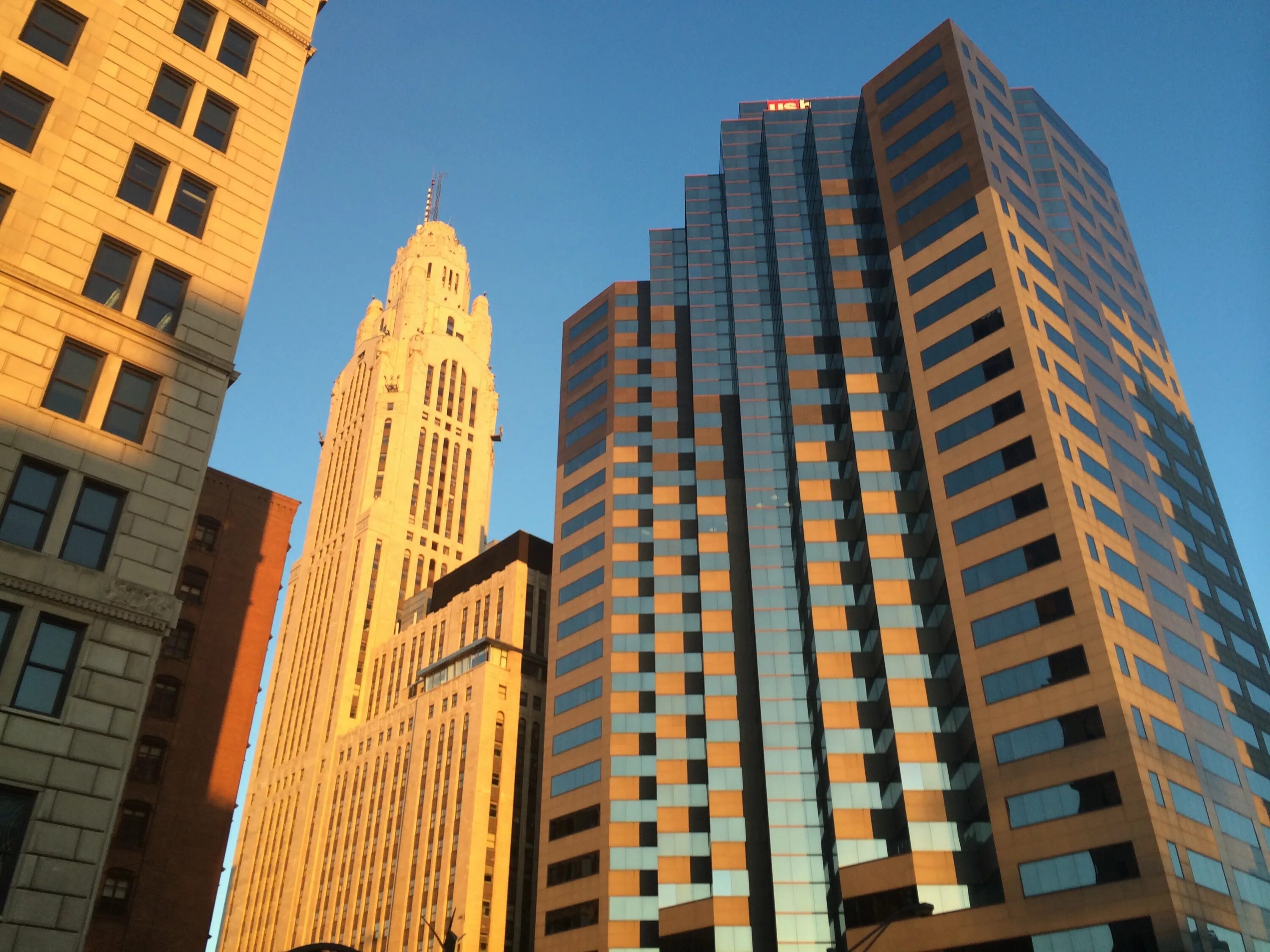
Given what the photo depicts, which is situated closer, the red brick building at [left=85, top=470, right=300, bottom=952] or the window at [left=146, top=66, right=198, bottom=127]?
the window at [left=146, top=66, right=198, bottom=127]

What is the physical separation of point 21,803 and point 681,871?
74.5 metres

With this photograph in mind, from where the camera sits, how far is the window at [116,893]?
5128 cm

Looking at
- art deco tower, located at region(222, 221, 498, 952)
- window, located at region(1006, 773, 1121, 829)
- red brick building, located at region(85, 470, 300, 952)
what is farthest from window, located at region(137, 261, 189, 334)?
art deco tower, located at region(222, 221, 498, 952)

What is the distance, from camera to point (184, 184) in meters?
36.4

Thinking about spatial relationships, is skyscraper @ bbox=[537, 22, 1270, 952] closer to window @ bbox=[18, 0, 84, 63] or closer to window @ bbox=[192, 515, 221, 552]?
window @ bbox=[192, 515, 221, 552]

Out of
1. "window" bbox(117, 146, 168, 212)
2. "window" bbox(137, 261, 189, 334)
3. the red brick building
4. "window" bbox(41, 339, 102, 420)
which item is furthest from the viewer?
the red brick building

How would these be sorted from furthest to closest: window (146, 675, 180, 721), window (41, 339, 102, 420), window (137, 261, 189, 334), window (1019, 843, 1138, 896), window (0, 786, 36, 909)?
window (1019, 843, 1138, 896) < window (146, 675, 180, 721) < window (137, 261, 189, 334) < window (41, 339, 102, 420) < window (0, 786, 36, 909)

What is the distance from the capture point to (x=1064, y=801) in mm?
69750

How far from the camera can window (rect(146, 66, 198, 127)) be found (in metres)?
36.7

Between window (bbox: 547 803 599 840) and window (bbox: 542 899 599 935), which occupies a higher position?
window (bbox: 547 803 599 840)

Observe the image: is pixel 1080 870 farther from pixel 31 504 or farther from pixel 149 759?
pixel 31 504

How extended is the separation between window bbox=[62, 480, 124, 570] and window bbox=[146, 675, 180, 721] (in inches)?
1180

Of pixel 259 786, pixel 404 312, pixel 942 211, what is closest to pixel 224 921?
pixel 259 786

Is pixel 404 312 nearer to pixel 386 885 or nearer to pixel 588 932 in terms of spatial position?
pixel 386 885
